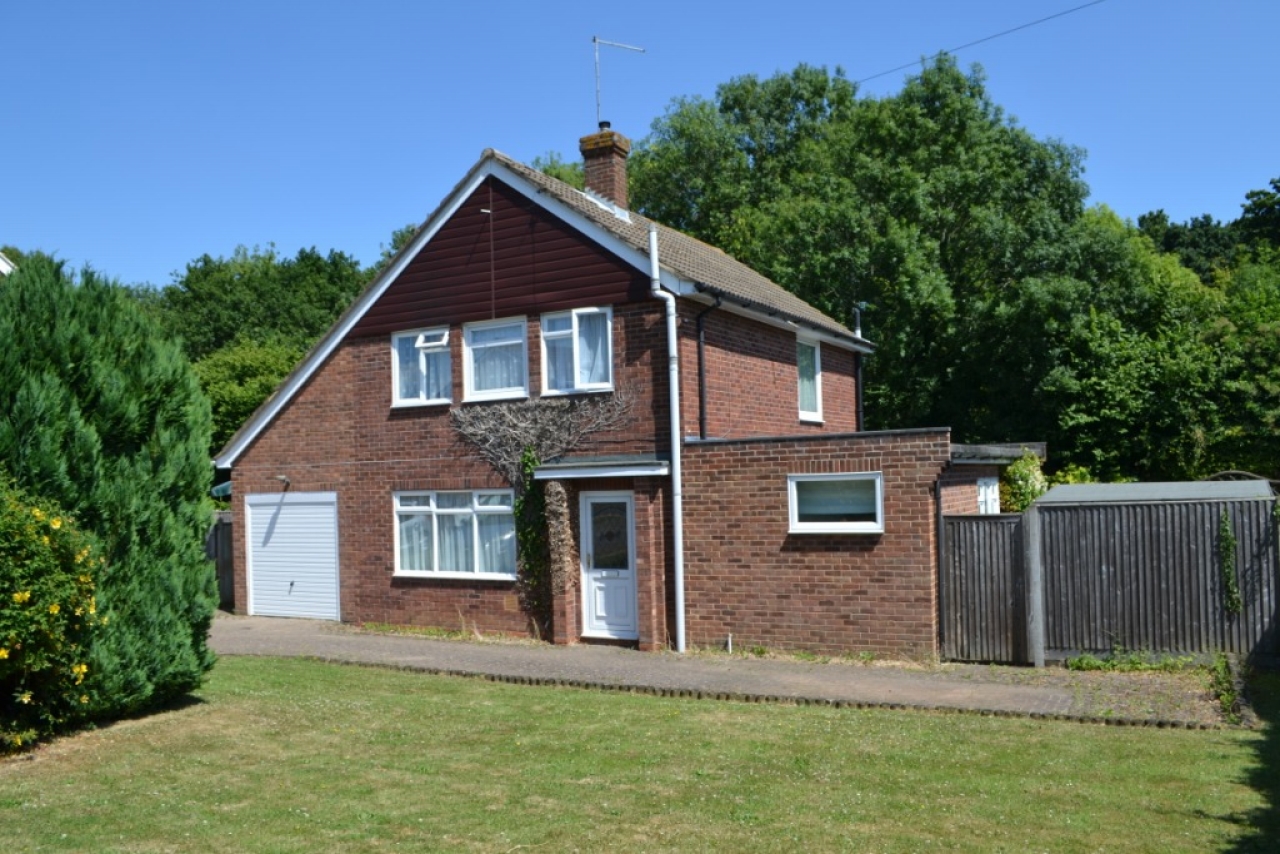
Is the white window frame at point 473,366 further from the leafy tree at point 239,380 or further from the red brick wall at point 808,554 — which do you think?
the leafy tree at point 239,380

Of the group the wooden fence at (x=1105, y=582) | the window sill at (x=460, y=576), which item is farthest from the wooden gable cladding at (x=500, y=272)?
the wooden fence at (x=1105, y=582)

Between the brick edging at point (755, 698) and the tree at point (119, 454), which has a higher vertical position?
the tree at point (119, 454)

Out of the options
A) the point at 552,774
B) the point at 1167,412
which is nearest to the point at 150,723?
the point at 552,774

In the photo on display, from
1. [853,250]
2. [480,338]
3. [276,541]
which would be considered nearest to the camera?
[480,338]

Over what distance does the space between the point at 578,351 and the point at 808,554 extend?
479cm

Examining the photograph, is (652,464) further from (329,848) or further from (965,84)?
(965,84)

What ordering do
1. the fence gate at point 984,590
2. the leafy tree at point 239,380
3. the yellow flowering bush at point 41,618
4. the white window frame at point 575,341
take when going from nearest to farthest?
the yellow flowering bush at point 41,618
the fence gate at point 984,590
the white window frame at point 575,341
the leafy tree at point 239,380

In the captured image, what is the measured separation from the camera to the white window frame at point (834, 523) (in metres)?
14.9

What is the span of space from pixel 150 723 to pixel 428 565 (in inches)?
331

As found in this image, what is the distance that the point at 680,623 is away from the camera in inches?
642

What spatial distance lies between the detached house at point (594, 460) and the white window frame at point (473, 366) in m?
0.05

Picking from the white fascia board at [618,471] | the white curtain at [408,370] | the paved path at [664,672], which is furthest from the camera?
the white curtain at [408,370]

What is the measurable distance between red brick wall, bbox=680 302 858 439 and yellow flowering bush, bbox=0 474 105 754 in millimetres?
8765

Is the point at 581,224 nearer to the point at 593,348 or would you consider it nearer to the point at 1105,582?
the point at 593,348
